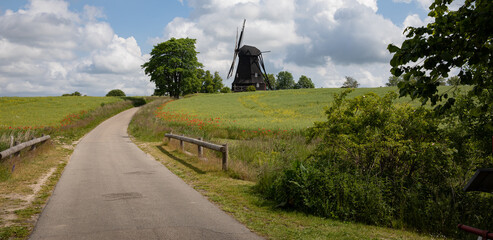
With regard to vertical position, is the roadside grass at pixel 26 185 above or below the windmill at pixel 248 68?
below

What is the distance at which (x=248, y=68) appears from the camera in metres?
82.7

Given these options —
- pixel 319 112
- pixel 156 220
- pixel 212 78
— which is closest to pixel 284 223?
pixel 156 220

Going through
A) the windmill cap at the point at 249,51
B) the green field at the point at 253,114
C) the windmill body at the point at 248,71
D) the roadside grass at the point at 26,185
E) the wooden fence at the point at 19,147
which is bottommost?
the roadside grass at the point at 26,185

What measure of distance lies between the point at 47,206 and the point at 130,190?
2.05 metres

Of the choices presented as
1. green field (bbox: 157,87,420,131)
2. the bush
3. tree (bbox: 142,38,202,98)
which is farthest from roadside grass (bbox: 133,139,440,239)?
the bush

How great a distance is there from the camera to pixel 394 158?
859cm

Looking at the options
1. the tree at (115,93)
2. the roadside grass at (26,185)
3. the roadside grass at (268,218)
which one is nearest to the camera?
the roadside grass at (268,218)

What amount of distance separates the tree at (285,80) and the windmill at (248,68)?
44750 millimetres

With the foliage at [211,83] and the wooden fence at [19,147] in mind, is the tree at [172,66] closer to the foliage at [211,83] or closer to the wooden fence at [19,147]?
the foliage at [211,83]

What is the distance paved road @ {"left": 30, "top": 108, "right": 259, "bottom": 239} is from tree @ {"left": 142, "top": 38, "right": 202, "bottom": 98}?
180ft

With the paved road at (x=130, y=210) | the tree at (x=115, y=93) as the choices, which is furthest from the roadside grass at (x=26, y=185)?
the tree at (x=115, y=93)

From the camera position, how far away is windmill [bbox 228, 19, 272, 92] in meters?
81.4

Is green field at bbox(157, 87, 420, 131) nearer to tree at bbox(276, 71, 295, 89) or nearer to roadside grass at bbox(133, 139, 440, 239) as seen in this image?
roadside grass at bbox(133, 139, 440, 239)

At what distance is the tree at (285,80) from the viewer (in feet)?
426
